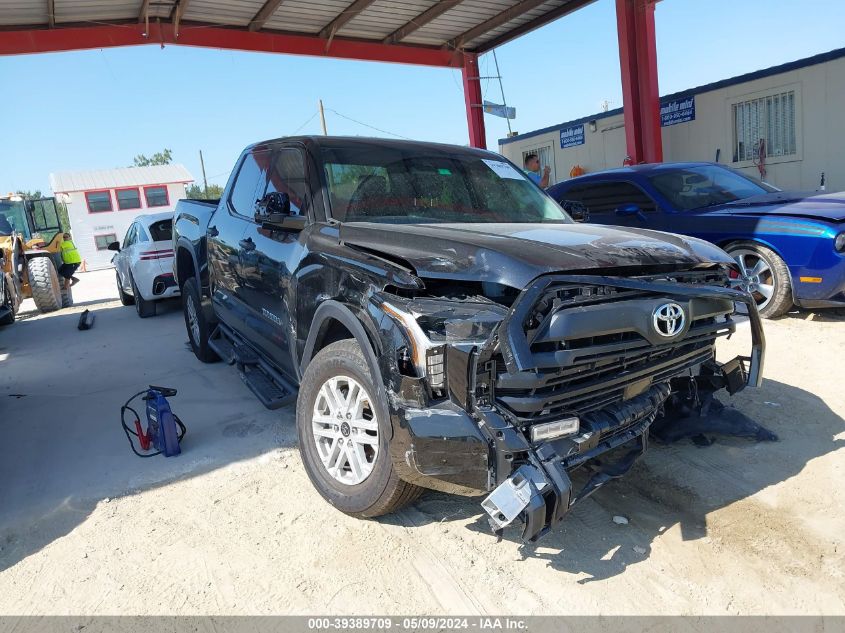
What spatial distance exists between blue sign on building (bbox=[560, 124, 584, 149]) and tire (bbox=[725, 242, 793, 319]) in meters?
9.76

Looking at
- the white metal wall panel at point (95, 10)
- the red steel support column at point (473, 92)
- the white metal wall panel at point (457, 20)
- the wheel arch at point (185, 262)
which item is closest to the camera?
the wheel arch at point (185, 262)

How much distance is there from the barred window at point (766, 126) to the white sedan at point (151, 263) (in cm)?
1047

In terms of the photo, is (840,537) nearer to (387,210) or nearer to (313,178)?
(387,210)

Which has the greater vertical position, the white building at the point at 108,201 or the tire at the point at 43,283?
the white building at the point at 108,201

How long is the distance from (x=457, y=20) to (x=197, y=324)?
391 inches

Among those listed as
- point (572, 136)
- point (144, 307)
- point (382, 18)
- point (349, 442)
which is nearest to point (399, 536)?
point (349, 442)

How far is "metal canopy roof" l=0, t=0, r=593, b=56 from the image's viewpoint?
1031cm

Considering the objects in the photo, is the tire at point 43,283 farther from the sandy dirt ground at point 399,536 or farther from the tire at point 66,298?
the sandy dirt ground at point 399,536

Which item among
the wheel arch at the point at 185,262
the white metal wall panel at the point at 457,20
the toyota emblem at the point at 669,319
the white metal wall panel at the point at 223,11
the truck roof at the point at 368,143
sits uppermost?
the white metal wall panel at the point at 223,11

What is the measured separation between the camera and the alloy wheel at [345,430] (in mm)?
2828

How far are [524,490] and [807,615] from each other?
1120 millimetres

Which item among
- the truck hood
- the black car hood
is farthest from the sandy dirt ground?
the truck hood

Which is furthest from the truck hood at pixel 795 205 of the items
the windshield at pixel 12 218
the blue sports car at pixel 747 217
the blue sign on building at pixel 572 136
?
the windshield at pixel 12 218

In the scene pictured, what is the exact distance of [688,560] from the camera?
260cm
